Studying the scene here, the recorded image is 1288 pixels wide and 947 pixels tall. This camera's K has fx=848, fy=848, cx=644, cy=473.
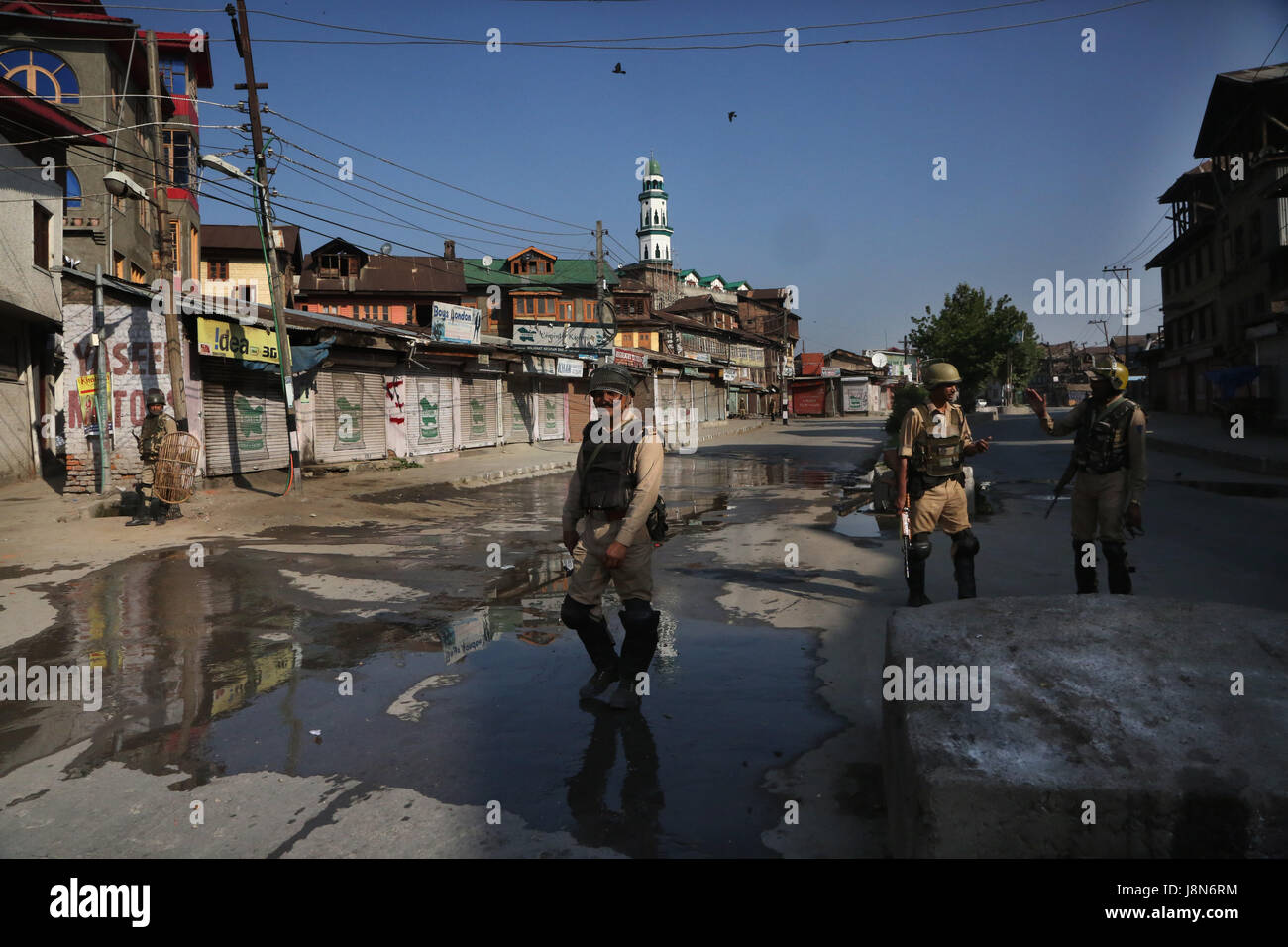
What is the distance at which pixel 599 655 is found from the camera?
15.5 ft

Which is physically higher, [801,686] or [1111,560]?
[1111,560]

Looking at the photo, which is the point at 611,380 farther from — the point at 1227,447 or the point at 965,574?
the point at 1227,447

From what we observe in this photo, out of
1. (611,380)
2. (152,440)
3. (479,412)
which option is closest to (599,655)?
(611,380)

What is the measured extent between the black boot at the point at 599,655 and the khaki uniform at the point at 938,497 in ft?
9.08

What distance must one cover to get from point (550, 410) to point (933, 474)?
2779 centimetres

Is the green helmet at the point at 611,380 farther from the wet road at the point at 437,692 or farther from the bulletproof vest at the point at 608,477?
the wet road at the point at 437,692

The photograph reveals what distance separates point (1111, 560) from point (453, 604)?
16.5 feet

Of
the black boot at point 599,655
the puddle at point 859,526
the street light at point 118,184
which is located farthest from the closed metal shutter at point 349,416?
the black boot at point 599,655
